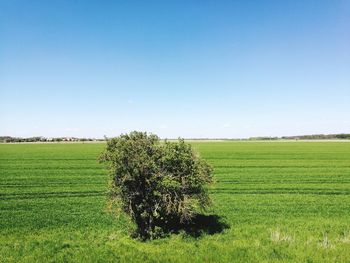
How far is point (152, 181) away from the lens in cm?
1577

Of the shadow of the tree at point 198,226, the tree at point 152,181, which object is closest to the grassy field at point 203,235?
the shadow of the tree at point 198,226

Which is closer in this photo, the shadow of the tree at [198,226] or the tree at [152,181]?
the tree at [152,181]

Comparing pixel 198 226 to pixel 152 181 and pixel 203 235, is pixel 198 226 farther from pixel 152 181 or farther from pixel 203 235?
pixel 152 181

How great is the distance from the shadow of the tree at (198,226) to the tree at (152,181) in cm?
36

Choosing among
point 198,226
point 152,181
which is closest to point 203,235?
point 198,226

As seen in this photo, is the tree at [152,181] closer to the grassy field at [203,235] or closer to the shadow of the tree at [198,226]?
the shadow of the tree at [198,226]

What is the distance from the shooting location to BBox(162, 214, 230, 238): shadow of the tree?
1603 cm

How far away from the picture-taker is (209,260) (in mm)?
12500

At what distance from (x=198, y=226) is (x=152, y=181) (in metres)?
3.17

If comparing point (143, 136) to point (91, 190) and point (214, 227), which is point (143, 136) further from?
point (91, 190)

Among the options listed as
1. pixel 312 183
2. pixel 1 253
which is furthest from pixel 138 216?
pixel 312 183

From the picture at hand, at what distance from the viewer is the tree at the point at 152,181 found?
1569cm

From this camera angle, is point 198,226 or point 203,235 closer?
point 203,235

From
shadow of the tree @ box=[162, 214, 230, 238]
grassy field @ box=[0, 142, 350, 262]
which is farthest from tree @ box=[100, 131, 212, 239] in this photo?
grassy field @ box=[0, 142, 350, 262]
